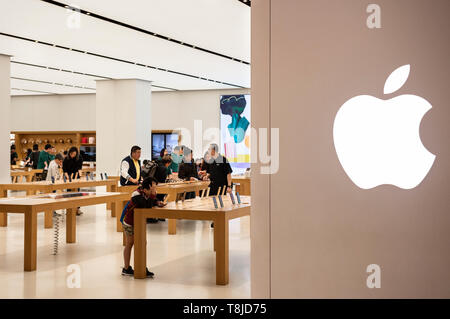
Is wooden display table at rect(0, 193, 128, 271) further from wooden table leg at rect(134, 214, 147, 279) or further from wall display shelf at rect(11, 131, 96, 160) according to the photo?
wall display shelf at rect(11, 131, 96, 160)

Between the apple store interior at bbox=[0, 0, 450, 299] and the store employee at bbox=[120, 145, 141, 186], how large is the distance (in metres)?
0.04

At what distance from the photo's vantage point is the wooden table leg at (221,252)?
559 centimetres

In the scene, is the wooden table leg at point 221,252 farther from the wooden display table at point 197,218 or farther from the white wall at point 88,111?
the white wall at point 88,111

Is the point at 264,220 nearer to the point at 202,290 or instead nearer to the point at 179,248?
the point at 202,290

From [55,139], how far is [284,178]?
20.0m

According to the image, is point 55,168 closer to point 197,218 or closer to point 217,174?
point 217,174

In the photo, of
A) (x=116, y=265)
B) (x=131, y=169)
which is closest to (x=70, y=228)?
(x=131, y=169)

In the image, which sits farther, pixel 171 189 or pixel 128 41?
pixel 128 41

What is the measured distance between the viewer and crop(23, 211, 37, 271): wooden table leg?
6223 mm

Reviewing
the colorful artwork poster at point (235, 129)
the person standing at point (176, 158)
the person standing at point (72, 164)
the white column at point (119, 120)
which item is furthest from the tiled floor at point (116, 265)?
the colorful artwork poster at point (235, 129)

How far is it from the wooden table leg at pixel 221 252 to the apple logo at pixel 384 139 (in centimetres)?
253

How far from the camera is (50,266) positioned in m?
6.45

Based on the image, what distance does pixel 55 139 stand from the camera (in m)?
22.1
